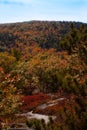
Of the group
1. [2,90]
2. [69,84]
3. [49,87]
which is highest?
[69,84]

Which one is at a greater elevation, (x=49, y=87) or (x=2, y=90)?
(x=2, y=90)

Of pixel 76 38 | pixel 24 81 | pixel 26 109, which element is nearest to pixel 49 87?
pixel 24 81

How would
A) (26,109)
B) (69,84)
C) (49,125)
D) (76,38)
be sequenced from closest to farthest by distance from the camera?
(49,125) → (69,84) → (76,38) → (26,109)

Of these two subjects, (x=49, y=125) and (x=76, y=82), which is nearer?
(x=49, y=125)

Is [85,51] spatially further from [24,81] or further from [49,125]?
[24,81]

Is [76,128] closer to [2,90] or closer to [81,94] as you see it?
[81,94]

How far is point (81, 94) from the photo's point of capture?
19.6m

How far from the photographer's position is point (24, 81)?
2906 inches

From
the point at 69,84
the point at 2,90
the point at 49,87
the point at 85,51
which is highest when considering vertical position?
the point at 85,51

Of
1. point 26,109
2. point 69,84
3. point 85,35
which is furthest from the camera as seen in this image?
point 26,109

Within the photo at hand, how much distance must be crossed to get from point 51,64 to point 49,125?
6161 centimetres

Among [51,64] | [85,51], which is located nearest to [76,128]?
[85,51]

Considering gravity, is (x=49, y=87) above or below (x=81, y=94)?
below

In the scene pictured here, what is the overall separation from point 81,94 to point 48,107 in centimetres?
3373
